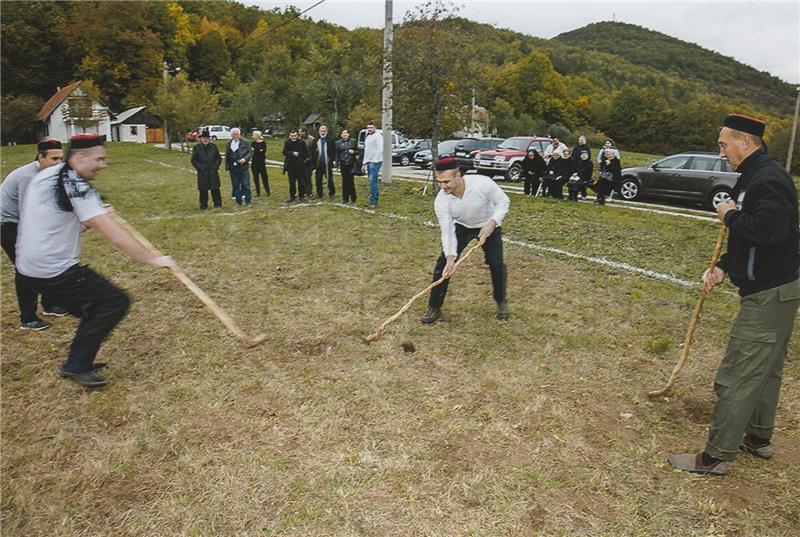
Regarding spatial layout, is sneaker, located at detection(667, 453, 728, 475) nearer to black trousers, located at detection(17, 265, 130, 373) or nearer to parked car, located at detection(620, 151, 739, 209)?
black trousers, located at detection(17, 265, 130, 373)

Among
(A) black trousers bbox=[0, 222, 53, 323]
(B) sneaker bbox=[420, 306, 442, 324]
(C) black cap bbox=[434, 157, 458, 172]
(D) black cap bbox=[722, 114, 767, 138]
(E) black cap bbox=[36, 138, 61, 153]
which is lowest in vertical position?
(B) sneaker bbox=[420, 306, 442, 324]

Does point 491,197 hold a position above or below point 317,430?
above

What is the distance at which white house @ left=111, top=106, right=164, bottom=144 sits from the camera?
214 ft

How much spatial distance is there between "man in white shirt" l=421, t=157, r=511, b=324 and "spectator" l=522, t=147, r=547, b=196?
9.74 metres

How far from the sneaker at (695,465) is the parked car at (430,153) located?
19054 millimetres

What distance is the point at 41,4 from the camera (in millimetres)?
66250

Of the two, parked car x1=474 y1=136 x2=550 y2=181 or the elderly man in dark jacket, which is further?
parked car x1=474 y1=136 x2=550 y2=181

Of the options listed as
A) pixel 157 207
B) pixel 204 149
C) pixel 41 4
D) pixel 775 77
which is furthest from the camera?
pixel 775 77

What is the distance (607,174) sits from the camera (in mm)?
13727

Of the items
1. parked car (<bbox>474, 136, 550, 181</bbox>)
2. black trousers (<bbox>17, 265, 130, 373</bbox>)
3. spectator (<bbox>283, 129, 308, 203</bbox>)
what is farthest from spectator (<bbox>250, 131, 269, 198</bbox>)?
black trousers (<bbox>17, 265, 130, 373</bbox>)

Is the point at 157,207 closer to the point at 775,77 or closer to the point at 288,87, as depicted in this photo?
the point at 288,87

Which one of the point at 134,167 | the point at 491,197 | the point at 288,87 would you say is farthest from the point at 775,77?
the point at 491,197

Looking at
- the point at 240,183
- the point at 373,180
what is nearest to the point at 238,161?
the point at 240,183

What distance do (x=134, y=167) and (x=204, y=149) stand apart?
654 inches
